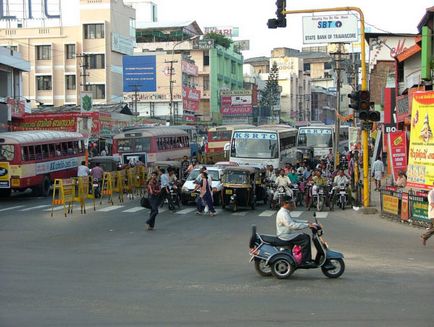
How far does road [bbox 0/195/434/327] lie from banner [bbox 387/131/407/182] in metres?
4.59

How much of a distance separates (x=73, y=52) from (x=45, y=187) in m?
50.5

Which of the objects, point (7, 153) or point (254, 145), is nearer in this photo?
point (7, 153)

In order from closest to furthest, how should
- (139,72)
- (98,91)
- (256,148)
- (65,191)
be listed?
(65,191) → (256,148) → (139,72) → (98,91)

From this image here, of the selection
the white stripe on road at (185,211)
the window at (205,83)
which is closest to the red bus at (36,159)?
the white stripe on road at (185,211)

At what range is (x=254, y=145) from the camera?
127 feet

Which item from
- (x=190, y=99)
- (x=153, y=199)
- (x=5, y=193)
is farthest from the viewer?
(x=190, y=99)

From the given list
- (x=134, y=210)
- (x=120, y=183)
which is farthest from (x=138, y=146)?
(x=134, y=210)

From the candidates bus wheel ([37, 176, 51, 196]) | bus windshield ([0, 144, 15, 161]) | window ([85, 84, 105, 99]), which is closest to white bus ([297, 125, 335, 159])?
bus wheel ([37, 176, 51, 196])

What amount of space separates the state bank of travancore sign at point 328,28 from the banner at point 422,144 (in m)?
4.44

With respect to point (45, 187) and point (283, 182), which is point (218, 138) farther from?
point (283, 182)

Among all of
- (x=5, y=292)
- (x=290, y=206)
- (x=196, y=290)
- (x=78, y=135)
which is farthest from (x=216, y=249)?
(x=78, y=135)

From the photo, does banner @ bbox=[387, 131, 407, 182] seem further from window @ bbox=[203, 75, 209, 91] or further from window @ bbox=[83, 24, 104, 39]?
window @ bbox=[203, 75, 209, 91]

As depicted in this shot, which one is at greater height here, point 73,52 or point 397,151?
point 73,52

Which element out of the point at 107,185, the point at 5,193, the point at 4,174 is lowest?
the point at 5,193
